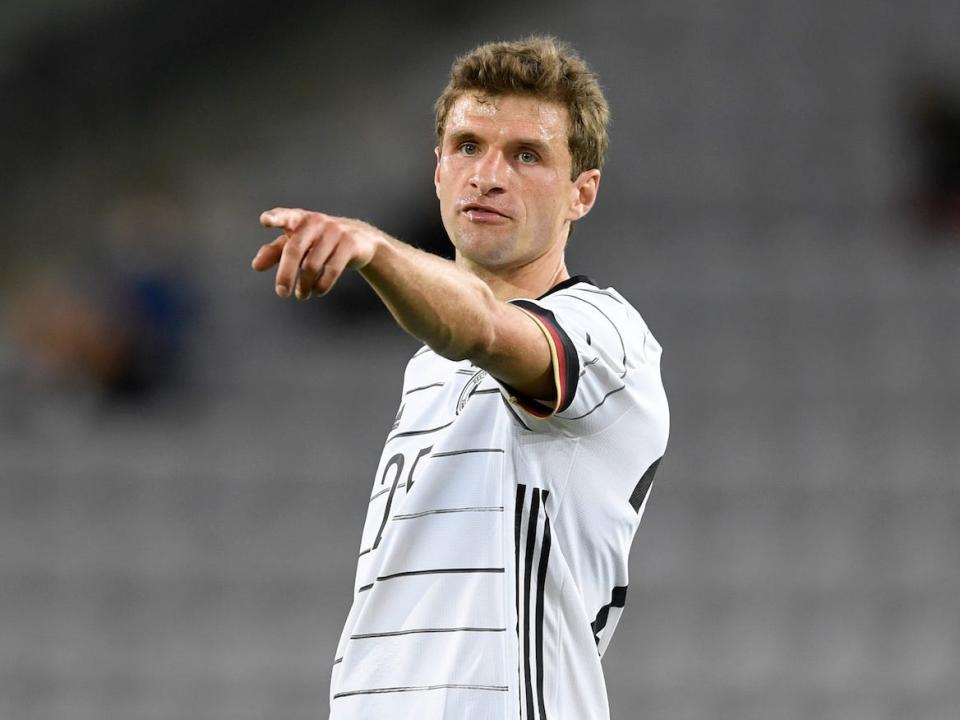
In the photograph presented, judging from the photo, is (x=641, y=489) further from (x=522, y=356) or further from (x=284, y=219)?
(x=284, y=219)

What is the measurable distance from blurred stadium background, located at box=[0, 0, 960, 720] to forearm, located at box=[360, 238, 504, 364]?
4963mm

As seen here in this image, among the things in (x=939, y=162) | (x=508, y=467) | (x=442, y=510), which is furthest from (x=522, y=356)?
(x=939, y=162)

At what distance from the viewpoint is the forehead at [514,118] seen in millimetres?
2680

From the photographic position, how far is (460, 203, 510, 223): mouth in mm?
2633

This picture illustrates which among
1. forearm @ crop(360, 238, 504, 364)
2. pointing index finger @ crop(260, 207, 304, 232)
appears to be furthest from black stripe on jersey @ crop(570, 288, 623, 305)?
pointing index finger @ crop(260, 207, 304, 232)

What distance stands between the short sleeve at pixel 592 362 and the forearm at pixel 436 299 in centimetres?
14

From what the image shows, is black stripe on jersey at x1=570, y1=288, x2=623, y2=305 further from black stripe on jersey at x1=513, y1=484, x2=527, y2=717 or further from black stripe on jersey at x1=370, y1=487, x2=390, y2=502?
black stripe on jersey at x1=370, y1=487, x2=390, y2=502

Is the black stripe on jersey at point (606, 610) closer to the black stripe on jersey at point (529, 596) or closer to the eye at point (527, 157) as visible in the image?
the black stripe on jersey at point (529, 596)

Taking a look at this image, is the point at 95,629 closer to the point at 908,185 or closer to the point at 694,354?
the point at 694,354

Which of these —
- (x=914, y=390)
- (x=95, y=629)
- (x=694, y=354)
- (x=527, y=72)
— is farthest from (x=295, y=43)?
(x=527, y=72)

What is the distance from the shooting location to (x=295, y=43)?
→ 787 centimetres

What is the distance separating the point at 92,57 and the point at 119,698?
3386 millimetres

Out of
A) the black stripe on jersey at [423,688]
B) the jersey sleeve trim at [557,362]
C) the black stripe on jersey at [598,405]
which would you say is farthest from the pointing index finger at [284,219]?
the black stripe on jersey at [423,688]

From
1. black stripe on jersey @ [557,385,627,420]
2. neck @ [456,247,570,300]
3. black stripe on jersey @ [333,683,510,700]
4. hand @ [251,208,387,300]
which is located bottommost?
black stripe on jersey @ [333,683,510,700]
